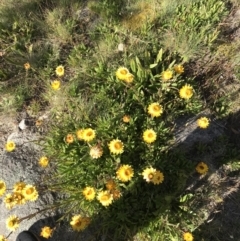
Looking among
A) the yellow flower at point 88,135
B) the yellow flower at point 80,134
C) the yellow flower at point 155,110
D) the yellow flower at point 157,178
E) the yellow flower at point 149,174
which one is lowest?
the yellow flower at point 157,178

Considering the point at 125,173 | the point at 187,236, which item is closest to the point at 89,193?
the point at 125,173

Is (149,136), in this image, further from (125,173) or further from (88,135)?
(88,135)

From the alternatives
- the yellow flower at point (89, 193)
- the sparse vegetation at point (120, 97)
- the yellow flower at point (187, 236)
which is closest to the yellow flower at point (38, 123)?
the sparse vegetation at point (120, 97)

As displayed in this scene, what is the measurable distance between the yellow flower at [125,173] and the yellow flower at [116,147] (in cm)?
15

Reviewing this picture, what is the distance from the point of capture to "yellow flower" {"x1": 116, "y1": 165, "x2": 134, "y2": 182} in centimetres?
280

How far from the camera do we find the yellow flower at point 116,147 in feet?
9.39

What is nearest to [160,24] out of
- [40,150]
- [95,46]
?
[95,46]

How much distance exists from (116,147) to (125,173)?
0.24m

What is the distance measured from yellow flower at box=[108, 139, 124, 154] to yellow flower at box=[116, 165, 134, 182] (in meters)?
0.15

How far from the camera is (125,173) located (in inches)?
110

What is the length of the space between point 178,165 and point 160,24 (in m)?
1.76

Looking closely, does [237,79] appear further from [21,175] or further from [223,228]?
[21,175]

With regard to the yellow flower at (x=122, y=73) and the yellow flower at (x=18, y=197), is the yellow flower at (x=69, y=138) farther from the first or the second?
the yellow flower at (x=122, y=73)

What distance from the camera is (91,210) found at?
117 inches
